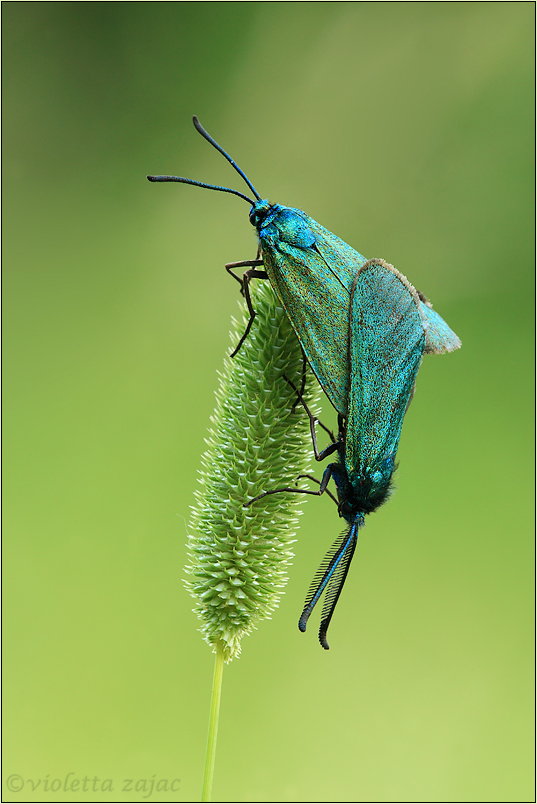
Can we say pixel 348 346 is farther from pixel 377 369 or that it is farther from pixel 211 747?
pixel 211 747

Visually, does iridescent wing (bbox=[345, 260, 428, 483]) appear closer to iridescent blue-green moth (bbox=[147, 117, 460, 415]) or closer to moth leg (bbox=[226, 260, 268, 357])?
iridescent blue-green moth (bbox=[147, 117, 460, 415])

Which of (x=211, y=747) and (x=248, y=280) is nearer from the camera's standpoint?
(x=211, y=747)

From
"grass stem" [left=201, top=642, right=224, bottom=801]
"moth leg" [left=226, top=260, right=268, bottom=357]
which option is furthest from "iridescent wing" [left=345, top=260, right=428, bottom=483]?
"grass stem" [left=201, top=642, right=224, bottom=801]

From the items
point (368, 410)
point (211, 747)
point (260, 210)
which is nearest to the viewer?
point (211, 747)

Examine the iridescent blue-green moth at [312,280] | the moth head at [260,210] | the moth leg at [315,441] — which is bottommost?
the moth leg at [315,441]

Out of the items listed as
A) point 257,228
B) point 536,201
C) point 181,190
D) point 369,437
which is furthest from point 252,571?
point 536,201

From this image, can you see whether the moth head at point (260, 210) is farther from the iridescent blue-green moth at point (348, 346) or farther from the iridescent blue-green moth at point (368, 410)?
the iridescent blue-green moth at point (368, 410)

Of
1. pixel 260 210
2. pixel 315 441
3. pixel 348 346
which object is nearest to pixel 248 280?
pixel 260 210

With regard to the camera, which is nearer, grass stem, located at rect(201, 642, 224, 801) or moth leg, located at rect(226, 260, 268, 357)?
grass stem, located at rect(201, 642, 224, 801)

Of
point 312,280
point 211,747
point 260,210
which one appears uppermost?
point 260,210

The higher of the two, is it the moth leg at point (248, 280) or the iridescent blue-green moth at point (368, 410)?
the moth leg at point (248, 280)

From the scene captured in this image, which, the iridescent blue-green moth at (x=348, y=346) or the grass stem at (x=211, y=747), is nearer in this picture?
the grass stem at (x=211, y=747)

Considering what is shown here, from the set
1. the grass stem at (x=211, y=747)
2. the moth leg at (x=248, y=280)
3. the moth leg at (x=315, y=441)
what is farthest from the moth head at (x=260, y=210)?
the grass stem at (x=211, y=747)
